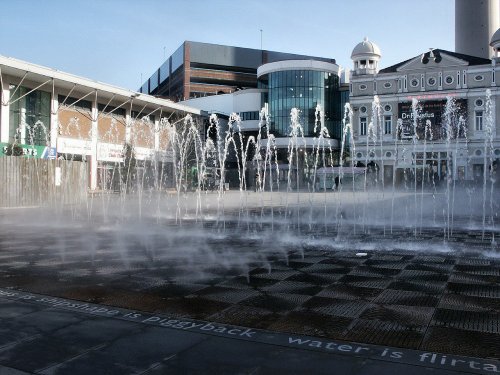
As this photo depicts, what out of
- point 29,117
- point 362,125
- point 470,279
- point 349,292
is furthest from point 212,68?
point 349,292

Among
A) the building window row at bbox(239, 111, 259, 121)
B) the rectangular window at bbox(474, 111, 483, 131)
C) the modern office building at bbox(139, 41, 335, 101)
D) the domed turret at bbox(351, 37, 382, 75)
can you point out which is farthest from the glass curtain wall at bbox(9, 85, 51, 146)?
the modern office building at bbox(139, 41, 335, 101)

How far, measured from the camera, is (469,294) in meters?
6.48

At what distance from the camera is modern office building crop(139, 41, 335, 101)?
313 feet

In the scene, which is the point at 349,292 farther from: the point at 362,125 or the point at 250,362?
the point at 362,125

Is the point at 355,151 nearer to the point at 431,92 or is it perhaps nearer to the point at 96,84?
the point at 431,92

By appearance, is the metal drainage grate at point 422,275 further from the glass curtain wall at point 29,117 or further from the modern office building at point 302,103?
the modern office building at point 302,103

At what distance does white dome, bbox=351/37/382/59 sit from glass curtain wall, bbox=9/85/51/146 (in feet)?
142

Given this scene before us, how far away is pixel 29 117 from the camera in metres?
41.7

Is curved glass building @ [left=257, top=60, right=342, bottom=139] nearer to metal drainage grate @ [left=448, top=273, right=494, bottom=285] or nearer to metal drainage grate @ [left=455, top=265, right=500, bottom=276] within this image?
metal drainage grate @ [left=455, top=265, right=500, bottom=276]

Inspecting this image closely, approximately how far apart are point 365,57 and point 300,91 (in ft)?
35.3

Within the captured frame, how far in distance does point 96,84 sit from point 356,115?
3751cm

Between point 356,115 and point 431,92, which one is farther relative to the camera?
point 356,115

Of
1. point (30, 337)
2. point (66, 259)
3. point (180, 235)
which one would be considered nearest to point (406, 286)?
point (30, 337)

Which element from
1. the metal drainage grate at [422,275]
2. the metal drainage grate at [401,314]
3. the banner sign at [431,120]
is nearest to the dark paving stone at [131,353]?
the metal drainage grate at [401,314]
